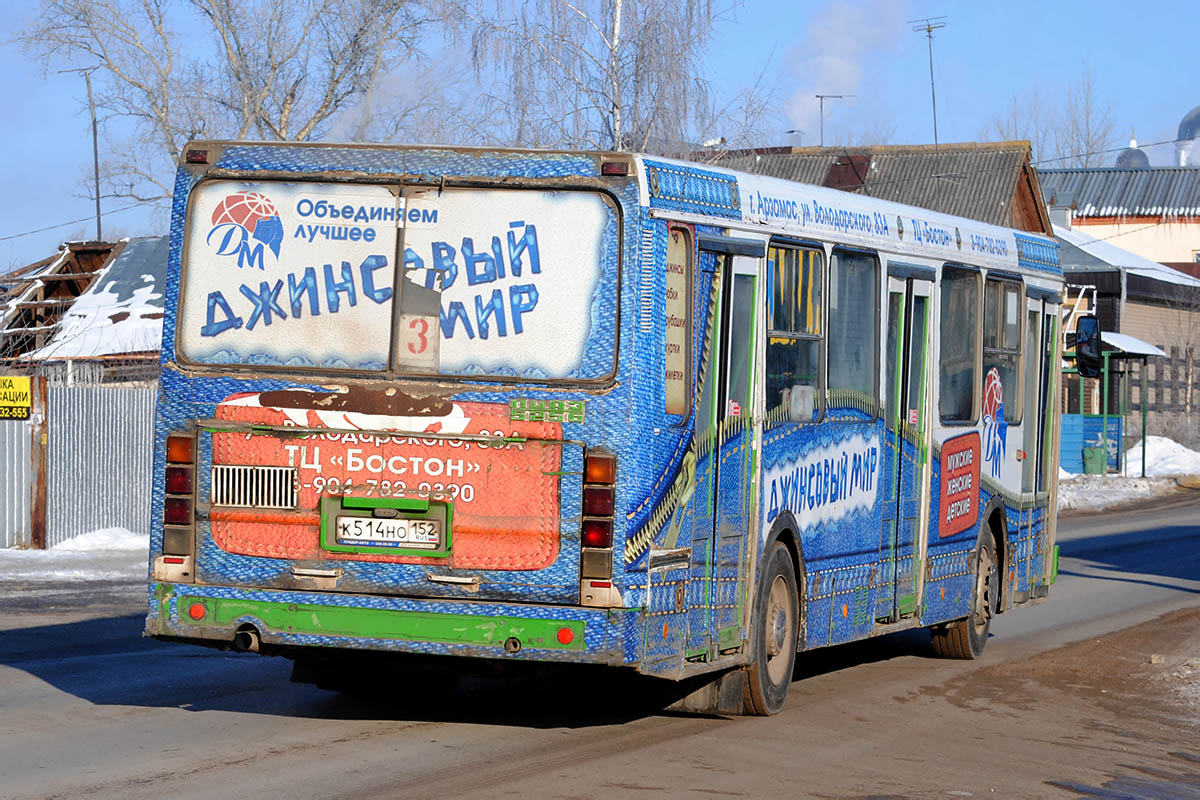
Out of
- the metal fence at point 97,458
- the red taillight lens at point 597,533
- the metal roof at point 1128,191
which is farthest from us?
the metal roof at point 1128,191

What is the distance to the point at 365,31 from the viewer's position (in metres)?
40.2

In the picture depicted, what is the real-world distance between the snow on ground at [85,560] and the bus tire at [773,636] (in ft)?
32.7

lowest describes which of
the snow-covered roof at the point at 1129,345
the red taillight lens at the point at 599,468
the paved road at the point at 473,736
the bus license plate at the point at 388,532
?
the paved road at the point at 473,736

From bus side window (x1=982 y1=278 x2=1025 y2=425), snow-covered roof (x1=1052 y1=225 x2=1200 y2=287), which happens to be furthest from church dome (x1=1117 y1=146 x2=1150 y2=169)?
bus side window (x1=982 y1=278 x2=1025 y2=425)

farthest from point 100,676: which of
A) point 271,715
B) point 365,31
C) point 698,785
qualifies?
point 365,31

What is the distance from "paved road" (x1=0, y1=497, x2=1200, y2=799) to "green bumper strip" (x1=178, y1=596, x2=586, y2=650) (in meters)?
0.55

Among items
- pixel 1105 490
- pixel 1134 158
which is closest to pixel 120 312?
pixel 1105 490

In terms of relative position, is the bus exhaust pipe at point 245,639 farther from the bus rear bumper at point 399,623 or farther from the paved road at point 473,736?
the paved road at point 473,736

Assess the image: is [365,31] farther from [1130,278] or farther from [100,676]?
[100,676]

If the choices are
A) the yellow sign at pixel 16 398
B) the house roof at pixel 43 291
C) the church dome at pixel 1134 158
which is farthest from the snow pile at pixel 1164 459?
the church dome at pixel 1134 158

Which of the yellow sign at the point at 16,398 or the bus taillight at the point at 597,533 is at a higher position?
the yellow sign at the point at 16,398

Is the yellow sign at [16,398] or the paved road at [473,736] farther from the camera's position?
the yellow sign at [16,398]

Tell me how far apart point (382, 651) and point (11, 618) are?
6878 millimetres

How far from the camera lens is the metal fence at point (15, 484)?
21016 mm
